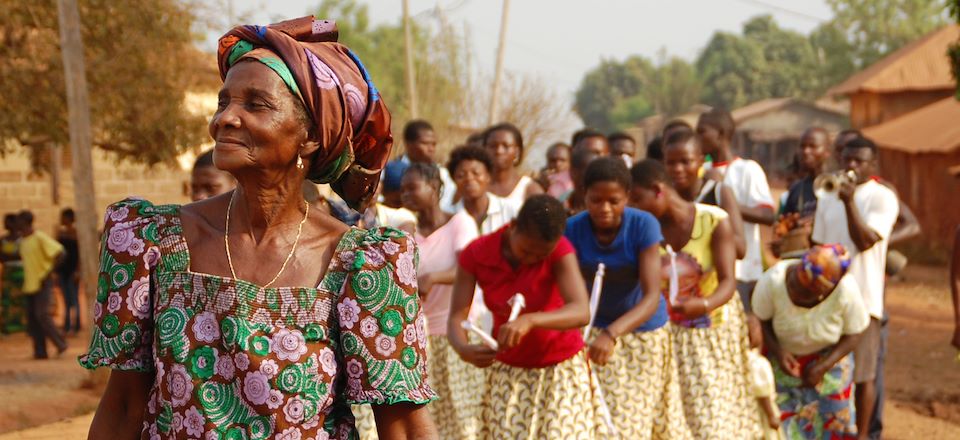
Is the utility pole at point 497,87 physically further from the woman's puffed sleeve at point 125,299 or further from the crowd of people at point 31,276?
the woman's puffed sleeve at point 125,299

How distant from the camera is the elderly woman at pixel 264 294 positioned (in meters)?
2.72

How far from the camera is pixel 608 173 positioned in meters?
6.79

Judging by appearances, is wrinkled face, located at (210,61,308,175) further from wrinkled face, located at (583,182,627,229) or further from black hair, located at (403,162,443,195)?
black hair, located at (403,162,443,195)

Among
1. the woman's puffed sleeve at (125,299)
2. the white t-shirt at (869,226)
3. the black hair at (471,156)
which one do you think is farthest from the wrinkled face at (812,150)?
the woman's puffed sleeve at (125,299)

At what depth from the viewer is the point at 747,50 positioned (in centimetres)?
8812

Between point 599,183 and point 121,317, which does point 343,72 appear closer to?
point 121,317

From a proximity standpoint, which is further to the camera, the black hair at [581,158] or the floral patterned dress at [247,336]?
the black hair at [581,158]

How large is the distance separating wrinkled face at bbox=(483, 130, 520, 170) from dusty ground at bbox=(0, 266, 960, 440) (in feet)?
11.4

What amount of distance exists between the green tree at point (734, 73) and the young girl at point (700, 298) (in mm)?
79646

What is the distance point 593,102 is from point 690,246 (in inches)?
3815

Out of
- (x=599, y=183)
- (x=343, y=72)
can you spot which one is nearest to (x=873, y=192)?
(x=599, y=183)

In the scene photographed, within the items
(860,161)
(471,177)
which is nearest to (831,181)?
(860,161)

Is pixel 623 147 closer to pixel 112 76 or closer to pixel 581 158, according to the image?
pixel 581 158

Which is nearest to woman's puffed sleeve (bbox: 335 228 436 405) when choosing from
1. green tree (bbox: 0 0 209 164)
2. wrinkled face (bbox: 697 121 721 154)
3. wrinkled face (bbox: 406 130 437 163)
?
wrinkled face (bbox: 697 121 721 154)
